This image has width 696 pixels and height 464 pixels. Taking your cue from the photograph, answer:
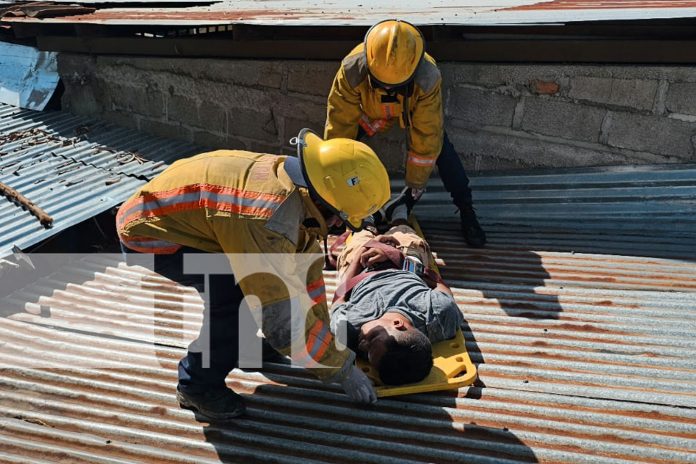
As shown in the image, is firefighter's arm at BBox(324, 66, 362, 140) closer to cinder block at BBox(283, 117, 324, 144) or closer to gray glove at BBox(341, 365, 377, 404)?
cinder block at BBox(283, 117, 324, 144)

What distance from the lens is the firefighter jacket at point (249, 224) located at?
8.93ft

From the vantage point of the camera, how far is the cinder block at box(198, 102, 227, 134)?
6.58m

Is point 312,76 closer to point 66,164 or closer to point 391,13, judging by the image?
point 391,13

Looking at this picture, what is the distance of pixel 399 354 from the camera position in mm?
3303

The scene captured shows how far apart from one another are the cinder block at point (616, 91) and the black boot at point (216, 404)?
3.50m

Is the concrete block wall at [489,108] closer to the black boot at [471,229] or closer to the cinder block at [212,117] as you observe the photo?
the cinder block at [212,117]

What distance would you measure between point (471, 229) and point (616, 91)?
1.49m

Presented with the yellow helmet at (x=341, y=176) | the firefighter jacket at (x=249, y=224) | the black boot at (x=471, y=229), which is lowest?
the black boot at (x=471, y=229)

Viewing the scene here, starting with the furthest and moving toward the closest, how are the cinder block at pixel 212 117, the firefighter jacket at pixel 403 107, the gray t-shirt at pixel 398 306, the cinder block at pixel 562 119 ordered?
the cinder block at pixel 212 117 → the cinder block at pixel 562 119 → the firefighter jacket at pixel 403 107 → the gray t-shirt at pixel 398 306

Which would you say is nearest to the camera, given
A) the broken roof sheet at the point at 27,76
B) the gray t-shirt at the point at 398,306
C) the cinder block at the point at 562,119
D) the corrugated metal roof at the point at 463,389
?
the corrugated metal roof at the point at 463,389

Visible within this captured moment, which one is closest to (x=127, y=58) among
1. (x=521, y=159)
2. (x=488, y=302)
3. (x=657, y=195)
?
(x=521, y=159)

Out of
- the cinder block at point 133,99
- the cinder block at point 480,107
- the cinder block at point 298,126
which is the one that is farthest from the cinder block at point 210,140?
the cinder block at point 480,107

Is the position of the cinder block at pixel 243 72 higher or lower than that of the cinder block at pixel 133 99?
higher

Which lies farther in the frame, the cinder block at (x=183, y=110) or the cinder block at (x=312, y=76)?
the cinder block at (x=183, y=110)
